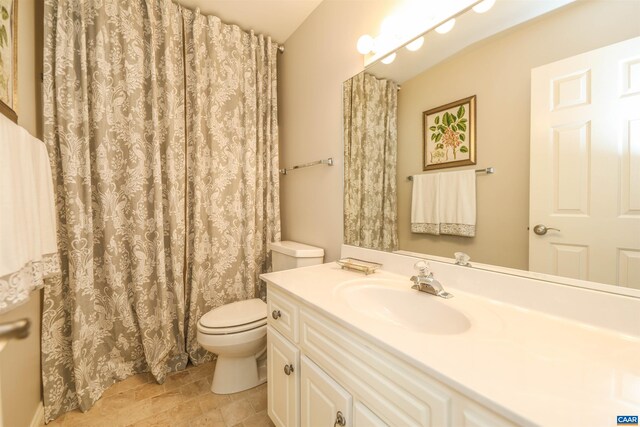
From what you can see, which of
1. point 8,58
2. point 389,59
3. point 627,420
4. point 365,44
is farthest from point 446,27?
point 8,58

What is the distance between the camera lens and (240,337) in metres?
1.43

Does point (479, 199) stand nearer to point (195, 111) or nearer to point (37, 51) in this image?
point (195, 111)

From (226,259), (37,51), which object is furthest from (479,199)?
(37,51)

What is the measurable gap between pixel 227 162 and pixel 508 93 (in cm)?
169

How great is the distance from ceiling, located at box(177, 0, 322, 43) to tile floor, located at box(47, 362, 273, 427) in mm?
2480

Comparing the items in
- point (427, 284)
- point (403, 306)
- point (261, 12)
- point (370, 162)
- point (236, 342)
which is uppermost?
point (261, 12)

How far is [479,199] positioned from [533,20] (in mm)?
595

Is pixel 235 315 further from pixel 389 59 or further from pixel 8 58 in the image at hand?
pixel 389 59

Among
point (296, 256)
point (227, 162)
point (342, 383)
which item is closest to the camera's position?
point (342, 383)

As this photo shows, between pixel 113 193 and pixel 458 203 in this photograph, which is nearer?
pixel 458 203

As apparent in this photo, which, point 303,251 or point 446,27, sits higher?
point 446,27

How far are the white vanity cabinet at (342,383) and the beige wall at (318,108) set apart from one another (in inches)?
26.9

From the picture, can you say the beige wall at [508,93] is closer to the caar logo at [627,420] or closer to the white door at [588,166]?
the white door at [588,166]

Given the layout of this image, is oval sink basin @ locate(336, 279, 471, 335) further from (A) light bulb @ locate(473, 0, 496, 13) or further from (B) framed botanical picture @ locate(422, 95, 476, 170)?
(A) light bulb @ locate(473, 0, 496, 13)
